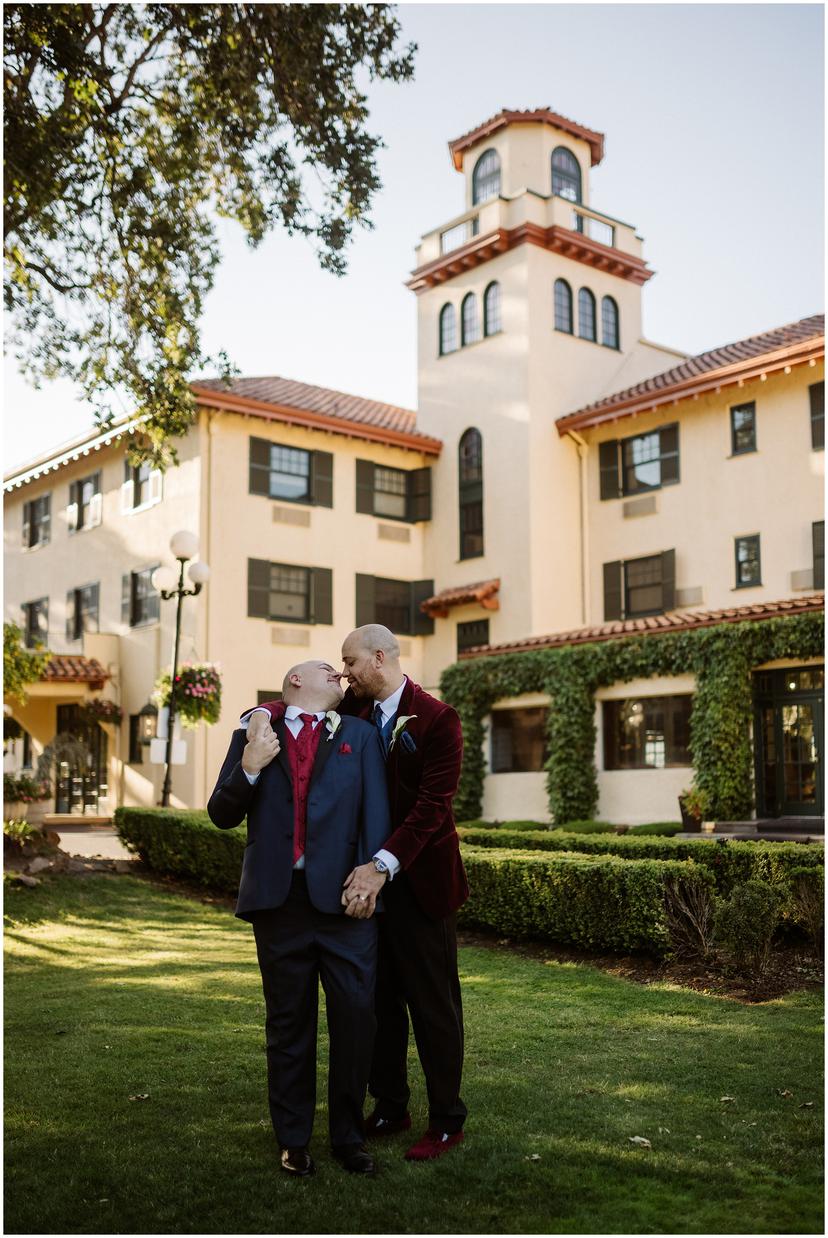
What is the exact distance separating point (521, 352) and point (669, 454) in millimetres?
4130

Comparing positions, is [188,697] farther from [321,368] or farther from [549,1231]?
[549,1231]

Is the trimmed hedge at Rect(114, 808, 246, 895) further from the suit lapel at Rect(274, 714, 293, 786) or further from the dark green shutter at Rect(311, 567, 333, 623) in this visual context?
the dark green shutter at Rect(311, 567, 333, 623)

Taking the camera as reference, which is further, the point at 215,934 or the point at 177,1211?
the point at 215,934

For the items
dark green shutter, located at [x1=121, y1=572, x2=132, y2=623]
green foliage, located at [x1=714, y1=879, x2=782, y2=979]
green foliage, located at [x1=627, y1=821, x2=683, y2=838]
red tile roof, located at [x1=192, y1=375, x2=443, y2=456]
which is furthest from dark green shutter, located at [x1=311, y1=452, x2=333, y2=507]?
green foliage, located at [x1=714, y1=879, x2=782, y2=979]

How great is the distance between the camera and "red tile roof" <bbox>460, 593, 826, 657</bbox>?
1811 cm

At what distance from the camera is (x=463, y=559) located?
2598 centimetres

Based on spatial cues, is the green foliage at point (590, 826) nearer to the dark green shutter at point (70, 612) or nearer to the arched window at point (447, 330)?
the arched window at point (447, 330)

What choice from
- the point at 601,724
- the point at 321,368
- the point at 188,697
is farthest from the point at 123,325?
the point at 601,724

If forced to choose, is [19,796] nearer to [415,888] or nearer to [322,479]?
[415,888]

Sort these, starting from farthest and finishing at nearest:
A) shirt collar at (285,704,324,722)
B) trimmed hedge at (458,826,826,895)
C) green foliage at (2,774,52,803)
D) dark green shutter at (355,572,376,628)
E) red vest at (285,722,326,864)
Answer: dark green shutter at (355,572,376,628), green foliage at (2,774,52,803), trimmed hedge at (458,826,826,895), shirt collar at (285,704,324,722), red vest at (285,722,326,864)

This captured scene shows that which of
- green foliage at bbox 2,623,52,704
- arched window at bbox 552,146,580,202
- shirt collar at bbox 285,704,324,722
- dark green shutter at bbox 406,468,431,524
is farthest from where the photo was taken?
arched window at bbox 552,146,580,202

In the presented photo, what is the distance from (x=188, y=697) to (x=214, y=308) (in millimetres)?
7056

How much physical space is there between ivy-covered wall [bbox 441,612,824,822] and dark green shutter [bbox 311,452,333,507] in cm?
485

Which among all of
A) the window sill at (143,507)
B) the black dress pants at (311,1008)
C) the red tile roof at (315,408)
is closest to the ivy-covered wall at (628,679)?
the red tile roof at (315,408)
